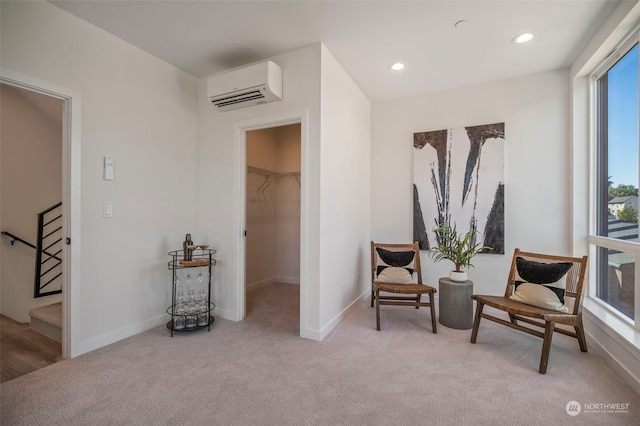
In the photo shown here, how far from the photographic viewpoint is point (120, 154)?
2.50m

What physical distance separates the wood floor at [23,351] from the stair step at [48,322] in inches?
1.6

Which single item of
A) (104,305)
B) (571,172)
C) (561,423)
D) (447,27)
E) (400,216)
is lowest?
(561,423)

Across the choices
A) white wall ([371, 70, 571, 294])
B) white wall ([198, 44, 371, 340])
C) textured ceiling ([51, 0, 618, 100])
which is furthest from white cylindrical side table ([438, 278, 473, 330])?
textured ceiling ([51, 0, 618, 100])

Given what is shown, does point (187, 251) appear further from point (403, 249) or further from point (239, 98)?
point (403, 249)

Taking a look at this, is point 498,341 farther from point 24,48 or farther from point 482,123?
point 24,48

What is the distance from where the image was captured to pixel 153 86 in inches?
109

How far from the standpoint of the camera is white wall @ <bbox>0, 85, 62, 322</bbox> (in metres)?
3.08

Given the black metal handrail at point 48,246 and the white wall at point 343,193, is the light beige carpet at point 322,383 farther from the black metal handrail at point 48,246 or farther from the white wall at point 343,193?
the black metal handrail at point 48,246

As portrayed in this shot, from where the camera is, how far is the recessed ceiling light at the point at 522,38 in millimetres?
2410

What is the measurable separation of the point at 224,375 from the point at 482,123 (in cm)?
364

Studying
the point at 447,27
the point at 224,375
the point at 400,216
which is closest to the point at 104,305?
the point at 224,375

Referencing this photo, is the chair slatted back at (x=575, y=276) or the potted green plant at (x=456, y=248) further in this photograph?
the potted green plant at (x=456, y=248)

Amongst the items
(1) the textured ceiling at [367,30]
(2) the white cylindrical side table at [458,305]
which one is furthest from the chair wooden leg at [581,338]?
(1) the textured ceiling at [367,30]

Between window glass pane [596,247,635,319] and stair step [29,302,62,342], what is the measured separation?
15.4 ft
